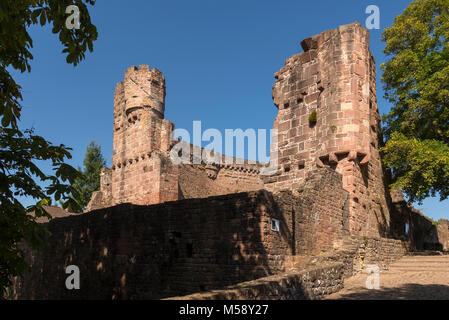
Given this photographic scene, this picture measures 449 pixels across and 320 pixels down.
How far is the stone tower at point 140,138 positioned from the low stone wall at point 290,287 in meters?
16.3

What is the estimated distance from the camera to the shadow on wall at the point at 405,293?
863 centimetres

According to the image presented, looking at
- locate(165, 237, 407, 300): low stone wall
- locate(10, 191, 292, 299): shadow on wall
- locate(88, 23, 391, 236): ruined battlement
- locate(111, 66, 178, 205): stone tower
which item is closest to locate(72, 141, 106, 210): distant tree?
locate(111, 66, 178, 205): stone tower

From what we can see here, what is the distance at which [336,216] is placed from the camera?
14.2 metres

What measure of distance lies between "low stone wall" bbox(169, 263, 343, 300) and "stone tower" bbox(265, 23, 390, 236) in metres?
6.04

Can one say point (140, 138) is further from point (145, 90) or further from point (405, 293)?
point (405, 293)

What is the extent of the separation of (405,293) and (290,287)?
311 cm

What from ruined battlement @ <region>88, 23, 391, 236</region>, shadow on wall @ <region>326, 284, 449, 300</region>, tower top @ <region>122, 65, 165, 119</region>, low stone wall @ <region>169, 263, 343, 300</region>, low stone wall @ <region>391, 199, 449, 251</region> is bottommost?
shadow on wall @ <region>326, 284, 449, 300</region>

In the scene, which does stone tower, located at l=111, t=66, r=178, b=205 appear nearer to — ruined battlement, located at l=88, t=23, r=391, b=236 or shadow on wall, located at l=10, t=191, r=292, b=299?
ruined battlement, located at l=88, t=23, r=391, b=236

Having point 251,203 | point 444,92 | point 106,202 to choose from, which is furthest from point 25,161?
point 106,202

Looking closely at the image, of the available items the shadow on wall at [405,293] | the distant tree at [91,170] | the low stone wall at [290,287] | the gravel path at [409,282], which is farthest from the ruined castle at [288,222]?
the distant tree at [91,170]

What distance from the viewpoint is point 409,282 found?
1097cm

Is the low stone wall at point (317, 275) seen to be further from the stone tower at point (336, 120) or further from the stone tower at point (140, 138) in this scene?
the stone tower at point (140, 138)

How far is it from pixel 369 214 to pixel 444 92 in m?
5.63

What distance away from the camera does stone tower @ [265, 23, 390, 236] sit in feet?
51.0
